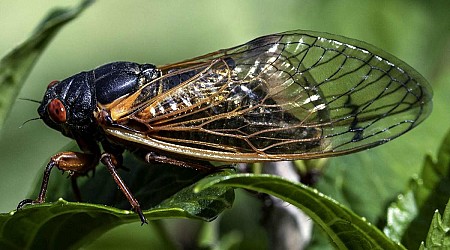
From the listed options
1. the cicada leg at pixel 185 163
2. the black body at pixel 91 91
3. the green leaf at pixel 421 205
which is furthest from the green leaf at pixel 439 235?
the black body at pixel 91 91

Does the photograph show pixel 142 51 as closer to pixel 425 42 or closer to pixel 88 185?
pixel 425 42

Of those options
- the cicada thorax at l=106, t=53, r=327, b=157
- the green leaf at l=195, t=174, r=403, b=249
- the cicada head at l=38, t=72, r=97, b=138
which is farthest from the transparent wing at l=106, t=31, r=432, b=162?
the green leaf at l=195, t=174, r=403, b=249

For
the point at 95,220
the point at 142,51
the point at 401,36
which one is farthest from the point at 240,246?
the point at 142,51

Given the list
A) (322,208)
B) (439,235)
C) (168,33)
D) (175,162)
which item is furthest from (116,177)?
(168,33)

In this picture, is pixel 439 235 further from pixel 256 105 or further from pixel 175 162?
pixel 175 162

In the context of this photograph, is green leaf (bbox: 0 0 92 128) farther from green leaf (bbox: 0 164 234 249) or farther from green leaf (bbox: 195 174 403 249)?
green leaf (bbox: 195 174 403 249)
